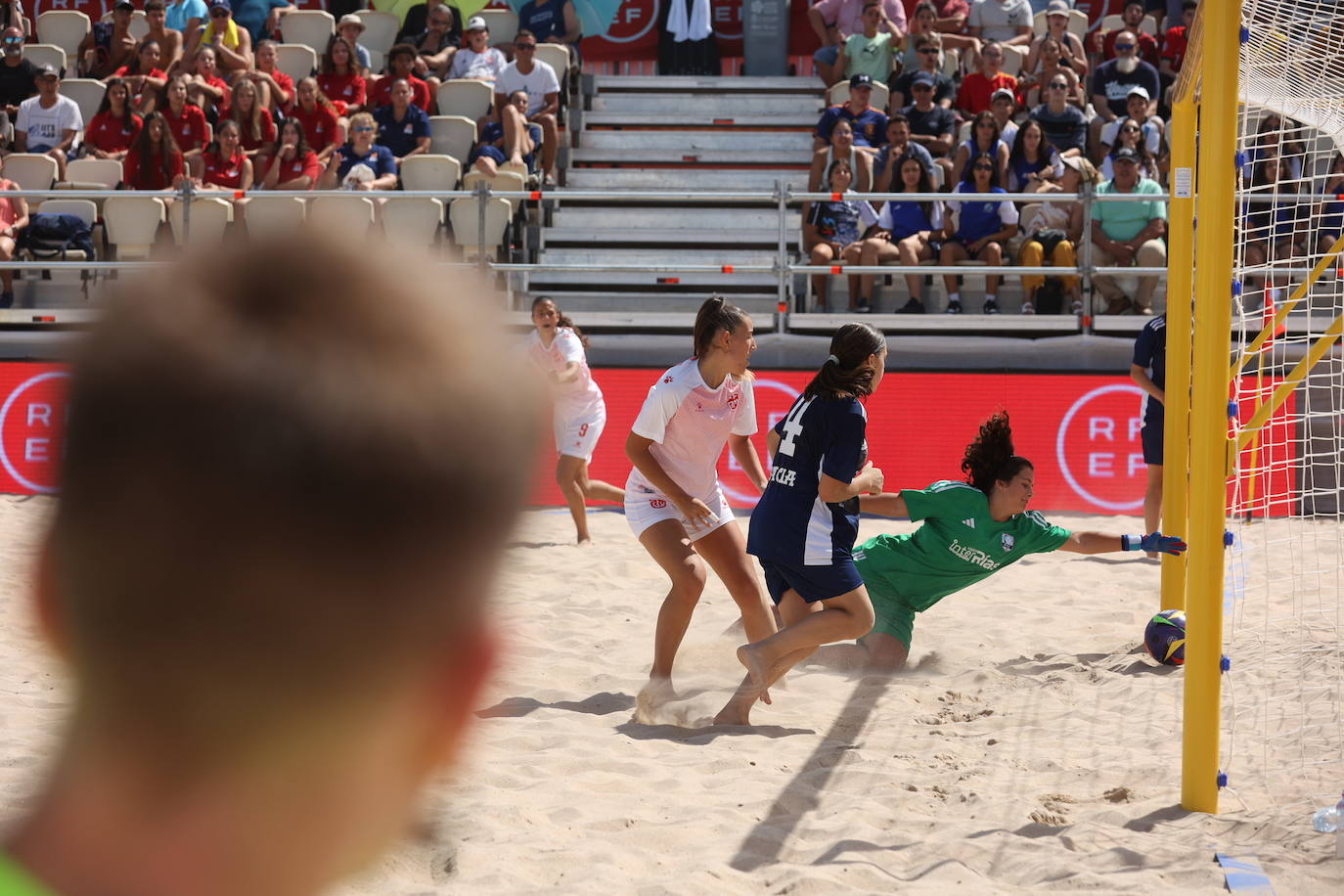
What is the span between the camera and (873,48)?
13.2 m

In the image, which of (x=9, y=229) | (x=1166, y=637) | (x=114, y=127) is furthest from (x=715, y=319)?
(x=114, y=127)

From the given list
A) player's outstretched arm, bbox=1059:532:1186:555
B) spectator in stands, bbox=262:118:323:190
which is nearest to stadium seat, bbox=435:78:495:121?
spectator in stands, bbox=262:118:323:190

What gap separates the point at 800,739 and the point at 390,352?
4.32 m

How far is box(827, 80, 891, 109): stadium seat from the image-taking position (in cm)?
1260

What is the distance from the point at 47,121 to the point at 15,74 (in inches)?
43.2

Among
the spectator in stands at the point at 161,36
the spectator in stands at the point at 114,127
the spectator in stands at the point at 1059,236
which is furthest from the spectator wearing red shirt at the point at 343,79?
the spectator in stands at the point at 1059,236

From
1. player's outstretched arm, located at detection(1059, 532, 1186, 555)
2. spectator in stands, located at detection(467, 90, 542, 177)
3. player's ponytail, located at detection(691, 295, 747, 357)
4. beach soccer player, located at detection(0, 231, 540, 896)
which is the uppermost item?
spectator in stands, located at detection(467, 90, 542, 177)

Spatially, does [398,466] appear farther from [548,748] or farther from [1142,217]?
[1142,217]

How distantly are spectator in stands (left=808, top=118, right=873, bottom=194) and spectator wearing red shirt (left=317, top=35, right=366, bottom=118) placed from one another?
469 cm

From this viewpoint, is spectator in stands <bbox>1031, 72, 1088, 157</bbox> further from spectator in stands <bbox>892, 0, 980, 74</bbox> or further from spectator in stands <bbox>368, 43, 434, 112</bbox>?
spectator in stands <bbox>368, 43, 434, 112</bbox>

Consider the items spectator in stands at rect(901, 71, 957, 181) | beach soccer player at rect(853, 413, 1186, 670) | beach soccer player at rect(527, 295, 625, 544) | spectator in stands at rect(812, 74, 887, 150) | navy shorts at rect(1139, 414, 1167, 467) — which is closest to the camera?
beach soccer player at rect(853, 413, 1186, 670)

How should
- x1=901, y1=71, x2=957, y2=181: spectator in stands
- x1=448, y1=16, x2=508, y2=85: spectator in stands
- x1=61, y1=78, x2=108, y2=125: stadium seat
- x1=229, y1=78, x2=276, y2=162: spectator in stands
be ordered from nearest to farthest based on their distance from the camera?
x1=901, y1=71, x2=957, y2=181: spectator in stands < x1=229, y1=78, x2=276, y2=162: spectator in stands < x1=61, y1=78, x2=108, y2=125: stadium seat < x1=448, y1=16, x2=508, y2=85: spectator in stands

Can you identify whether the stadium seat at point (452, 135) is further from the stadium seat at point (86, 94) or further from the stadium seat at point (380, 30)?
the stadium seat at point (86, 94)

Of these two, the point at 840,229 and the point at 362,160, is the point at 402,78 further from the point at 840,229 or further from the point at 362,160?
the point at 840,229
